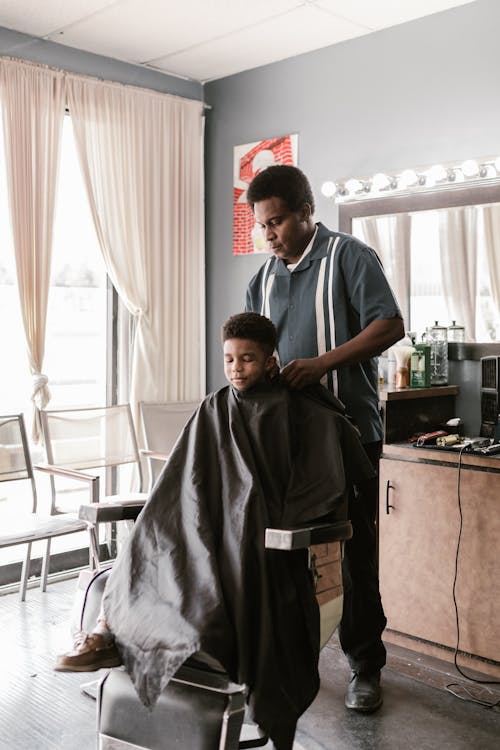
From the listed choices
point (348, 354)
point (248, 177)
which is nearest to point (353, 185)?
point (248, 177)

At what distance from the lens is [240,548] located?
1803mm

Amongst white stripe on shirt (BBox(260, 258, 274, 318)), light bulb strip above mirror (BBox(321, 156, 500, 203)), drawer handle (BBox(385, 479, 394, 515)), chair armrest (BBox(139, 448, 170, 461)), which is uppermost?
light bulb strip above mirror (BBox(321, 156, 500, 203))

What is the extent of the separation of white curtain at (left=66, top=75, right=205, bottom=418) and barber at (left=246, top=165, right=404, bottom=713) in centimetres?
160

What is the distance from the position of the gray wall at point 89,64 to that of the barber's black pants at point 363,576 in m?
2.42


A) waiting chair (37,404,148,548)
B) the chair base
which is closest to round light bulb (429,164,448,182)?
waiting chair (37,404,148,548)

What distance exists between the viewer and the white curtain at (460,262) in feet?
10.4

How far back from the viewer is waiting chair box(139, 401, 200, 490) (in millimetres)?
3789

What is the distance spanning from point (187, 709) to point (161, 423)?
2.30m

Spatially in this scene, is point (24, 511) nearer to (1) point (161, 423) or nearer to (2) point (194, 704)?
(1) point (161, 423)

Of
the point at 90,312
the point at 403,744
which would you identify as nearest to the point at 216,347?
the point at 90,312

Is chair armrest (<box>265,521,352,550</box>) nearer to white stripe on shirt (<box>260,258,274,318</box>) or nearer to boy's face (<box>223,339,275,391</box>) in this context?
boy's face (<box>223,339,275,391</box>)

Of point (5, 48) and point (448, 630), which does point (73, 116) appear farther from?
point (448, 630)

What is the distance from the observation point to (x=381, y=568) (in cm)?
291

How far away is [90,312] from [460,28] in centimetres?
211
